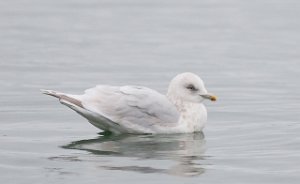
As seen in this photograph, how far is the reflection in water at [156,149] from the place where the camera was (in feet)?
43.2

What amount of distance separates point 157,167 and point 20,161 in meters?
1.50

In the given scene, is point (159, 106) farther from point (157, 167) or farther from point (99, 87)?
point (157, 167)

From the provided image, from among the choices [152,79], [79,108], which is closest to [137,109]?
[79,108]

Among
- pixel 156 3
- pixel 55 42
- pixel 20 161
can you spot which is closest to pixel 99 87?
pixel 20 161

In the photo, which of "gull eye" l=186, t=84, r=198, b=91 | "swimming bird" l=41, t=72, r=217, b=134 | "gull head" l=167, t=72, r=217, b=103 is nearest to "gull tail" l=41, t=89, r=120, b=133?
"swimming bird" l=41, t=72, r=217, b=134

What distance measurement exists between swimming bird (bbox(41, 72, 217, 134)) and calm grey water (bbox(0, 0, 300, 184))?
21 centimetres

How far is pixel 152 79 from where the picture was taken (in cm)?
1986

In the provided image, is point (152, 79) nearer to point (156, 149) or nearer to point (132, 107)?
point (132, 107)

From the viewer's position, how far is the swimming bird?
15094 millimetres

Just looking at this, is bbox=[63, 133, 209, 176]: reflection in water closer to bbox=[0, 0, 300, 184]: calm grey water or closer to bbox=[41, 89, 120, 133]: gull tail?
bbox=[0, 0, 300, 184]: calm grey water

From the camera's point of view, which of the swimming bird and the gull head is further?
the gull head

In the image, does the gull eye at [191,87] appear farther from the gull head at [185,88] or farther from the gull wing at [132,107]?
the gull wing at [132,107]

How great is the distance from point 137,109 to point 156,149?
905 millimetres

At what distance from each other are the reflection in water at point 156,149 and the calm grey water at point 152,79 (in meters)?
0.01
